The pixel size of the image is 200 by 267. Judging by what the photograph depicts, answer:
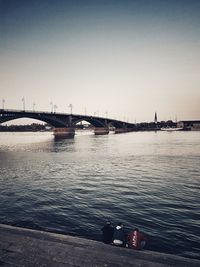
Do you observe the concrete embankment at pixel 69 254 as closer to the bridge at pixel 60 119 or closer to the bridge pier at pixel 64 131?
the bridge at pixel 60 119

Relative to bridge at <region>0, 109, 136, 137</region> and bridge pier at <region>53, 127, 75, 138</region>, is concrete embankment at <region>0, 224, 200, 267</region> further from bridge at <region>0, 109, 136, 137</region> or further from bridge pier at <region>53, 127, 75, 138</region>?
bridge pier at <region>53, 127, 75, 138</region>

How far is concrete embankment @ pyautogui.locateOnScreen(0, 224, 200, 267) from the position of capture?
7281 mm

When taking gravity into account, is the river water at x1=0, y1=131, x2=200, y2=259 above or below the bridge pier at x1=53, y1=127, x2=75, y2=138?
below

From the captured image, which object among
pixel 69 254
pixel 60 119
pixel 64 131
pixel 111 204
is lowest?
pixel 111 204

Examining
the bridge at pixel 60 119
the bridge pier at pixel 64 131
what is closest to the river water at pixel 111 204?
the bridge at pixel 60 119

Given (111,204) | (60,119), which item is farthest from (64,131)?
(111,204)

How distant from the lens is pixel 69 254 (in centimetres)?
782

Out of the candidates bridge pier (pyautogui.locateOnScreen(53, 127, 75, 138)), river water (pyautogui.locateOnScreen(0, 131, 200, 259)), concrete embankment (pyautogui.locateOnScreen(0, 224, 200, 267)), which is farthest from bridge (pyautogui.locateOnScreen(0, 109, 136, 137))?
concrete embankment (pyautogui.locateOnScreen(0, 224, 200, 267))

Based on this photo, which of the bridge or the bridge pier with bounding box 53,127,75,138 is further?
the bridge pier with bounding box 53,127,75,138

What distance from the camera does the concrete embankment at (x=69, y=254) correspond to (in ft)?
23.9

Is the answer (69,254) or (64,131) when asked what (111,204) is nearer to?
(69,254)

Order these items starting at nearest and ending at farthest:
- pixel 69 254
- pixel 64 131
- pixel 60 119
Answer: pixel 69 254 → pixel 60 119 → pixel 64 131

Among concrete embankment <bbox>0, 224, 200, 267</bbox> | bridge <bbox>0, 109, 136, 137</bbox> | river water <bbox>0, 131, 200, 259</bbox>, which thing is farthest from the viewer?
bridge <bbox>0, 109, 136, 137</bbox>

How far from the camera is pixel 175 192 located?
1870cm
